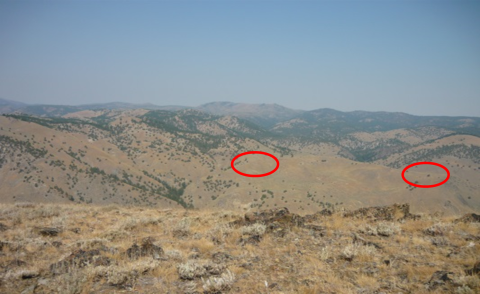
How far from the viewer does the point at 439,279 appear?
16.8 feet

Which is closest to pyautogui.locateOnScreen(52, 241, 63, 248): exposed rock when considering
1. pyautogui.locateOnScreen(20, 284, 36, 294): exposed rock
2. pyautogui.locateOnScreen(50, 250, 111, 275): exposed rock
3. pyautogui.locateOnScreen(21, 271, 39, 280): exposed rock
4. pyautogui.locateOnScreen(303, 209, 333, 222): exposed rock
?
pyautogui.locateOnScreen(50, 250, 111, 275): exposed rock


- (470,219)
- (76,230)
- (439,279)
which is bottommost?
(76,230)

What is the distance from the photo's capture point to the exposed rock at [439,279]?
16.3 feet

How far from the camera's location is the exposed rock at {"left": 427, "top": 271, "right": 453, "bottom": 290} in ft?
16.3

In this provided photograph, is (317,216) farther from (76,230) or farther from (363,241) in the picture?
(76,230)

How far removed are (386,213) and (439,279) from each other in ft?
19.6

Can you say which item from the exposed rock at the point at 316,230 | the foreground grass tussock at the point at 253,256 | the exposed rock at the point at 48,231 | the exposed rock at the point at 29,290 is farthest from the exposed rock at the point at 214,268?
the exposed rock at the point at 48,231

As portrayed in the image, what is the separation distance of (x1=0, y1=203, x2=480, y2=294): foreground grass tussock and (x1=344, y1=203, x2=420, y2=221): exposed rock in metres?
0.07

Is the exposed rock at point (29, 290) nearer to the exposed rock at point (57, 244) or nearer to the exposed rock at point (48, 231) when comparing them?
the exposed rock at point (57, 244)

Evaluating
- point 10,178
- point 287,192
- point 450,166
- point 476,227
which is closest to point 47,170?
point 10,178

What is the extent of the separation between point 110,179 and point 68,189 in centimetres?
1474

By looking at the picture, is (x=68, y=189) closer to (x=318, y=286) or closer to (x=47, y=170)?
(x=47, y=170)

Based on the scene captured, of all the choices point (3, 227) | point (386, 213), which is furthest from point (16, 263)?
point (386, 213)

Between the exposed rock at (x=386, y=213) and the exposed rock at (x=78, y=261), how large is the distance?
9.55m
